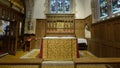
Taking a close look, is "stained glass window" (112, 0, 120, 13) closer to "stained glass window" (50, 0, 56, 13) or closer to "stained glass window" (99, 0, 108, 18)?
"stained glass window" (99, 0, 108, 18)

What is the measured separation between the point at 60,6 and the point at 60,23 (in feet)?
4.36

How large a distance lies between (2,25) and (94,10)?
5.26 m

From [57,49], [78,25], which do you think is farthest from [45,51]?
[78,25]

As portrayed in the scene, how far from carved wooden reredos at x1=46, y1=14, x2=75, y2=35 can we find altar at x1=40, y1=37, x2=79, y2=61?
3719mm

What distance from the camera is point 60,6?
28.0 ft

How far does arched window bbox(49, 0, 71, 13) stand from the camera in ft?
27.8

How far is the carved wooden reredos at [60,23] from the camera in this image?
8.08 m

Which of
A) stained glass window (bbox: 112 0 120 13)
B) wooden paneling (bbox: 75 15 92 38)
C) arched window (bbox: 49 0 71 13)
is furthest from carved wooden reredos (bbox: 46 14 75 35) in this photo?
stained glass window (bbox: 112 0 120 13)

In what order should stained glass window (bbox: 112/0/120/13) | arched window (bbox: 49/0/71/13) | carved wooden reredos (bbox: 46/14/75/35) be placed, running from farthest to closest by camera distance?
arched window (bbox: 49/0/71/13)
carved wooden reredos (bbox: 46/14/75/35)
stained glass window (bbox: 112/0/120/13)

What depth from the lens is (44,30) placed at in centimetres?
815

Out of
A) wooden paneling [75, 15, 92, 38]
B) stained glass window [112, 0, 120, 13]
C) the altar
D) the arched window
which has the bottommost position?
the altar

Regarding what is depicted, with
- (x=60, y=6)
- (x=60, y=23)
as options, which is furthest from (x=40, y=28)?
(x=60, y=6)

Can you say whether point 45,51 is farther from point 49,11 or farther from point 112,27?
point 49,11

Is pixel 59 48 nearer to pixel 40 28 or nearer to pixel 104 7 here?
pixel 104 7
